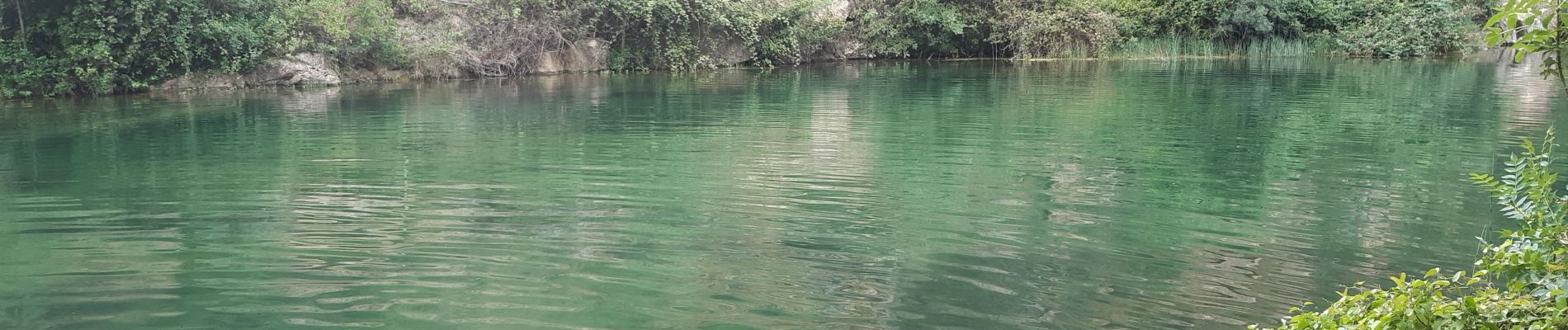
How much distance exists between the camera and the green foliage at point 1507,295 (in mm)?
3551

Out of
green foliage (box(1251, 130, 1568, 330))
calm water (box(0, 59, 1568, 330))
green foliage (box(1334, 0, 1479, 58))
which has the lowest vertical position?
calm water (box(0, 59, 1568, 330))

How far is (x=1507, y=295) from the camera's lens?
13.1 feet

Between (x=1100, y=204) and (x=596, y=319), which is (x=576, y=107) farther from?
(x=596, y=319)

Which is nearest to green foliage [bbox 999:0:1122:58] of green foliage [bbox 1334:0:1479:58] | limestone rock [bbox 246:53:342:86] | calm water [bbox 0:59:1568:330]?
green foliage [bbox 1334:0:1479:58]

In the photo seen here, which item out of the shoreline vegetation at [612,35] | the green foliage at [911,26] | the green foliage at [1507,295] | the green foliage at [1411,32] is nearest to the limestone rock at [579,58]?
the shoreline vegetation at [612,35]

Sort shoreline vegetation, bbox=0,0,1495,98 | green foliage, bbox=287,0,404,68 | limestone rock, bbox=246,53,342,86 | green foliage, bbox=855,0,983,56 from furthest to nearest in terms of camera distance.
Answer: green foliage, bbox=855,0,983,56 < limestone rock, bbox=246,53,342,86 < green foliage, bbox=287,0,404,68 < shoreline vegetation, bbox=0,0,1495,98

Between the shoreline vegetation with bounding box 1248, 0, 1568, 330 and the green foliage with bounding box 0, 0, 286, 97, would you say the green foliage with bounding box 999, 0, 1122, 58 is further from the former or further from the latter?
the shoreline vegetation with bounding box 1248, 0, 1568, 330

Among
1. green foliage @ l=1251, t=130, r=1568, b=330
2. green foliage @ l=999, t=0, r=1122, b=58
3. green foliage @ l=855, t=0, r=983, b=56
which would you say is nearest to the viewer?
green foliage @ l=1251, t=130, r=1568, b=330

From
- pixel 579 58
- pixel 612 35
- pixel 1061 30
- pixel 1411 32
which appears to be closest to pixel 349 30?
pixel 579 58

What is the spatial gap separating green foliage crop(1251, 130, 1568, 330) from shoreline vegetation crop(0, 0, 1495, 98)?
2322 cm

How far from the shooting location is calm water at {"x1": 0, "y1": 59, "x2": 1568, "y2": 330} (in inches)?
234

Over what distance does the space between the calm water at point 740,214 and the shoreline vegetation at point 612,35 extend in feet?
18.6

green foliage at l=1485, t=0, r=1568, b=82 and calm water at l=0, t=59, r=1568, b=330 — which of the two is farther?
calm water at l=0, t=59, r=1568, b=330

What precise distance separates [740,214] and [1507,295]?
5265 millimetres
